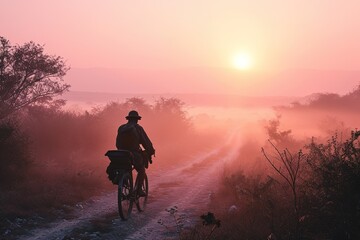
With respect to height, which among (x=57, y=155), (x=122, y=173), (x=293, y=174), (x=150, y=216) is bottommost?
(x=150, y=216)

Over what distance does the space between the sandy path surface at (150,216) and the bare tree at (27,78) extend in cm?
858

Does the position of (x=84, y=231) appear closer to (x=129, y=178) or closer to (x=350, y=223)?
(x=129, y=178)

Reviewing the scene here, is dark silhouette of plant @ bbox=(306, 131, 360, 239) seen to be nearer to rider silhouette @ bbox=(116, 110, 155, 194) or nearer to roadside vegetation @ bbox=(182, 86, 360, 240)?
roadside vegetation @ bbox=(182, 86, 360, 240)

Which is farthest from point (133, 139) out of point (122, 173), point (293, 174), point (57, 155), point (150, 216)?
point (57, 155)

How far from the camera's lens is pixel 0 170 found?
41.3 feet

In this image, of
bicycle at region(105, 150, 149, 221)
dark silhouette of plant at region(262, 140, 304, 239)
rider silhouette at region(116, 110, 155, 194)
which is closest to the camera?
dark silhouette of plant at region(262, 140, 304, 239)

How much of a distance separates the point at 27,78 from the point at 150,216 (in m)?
14.1

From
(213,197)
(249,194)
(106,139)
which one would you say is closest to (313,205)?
(249,194)

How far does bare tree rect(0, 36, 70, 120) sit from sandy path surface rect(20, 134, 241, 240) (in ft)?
28.1

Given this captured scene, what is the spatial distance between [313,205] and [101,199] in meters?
7.07

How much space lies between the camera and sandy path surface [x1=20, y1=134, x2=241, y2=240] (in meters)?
8.71

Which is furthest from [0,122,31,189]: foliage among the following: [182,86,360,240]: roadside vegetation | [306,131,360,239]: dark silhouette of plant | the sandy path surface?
[306,131,360,239]: dark silhouette of plant

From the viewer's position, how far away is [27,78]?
2155cm

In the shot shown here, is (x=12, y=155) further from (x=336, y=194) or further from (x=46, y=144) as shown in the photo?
(x=336, y=194)
